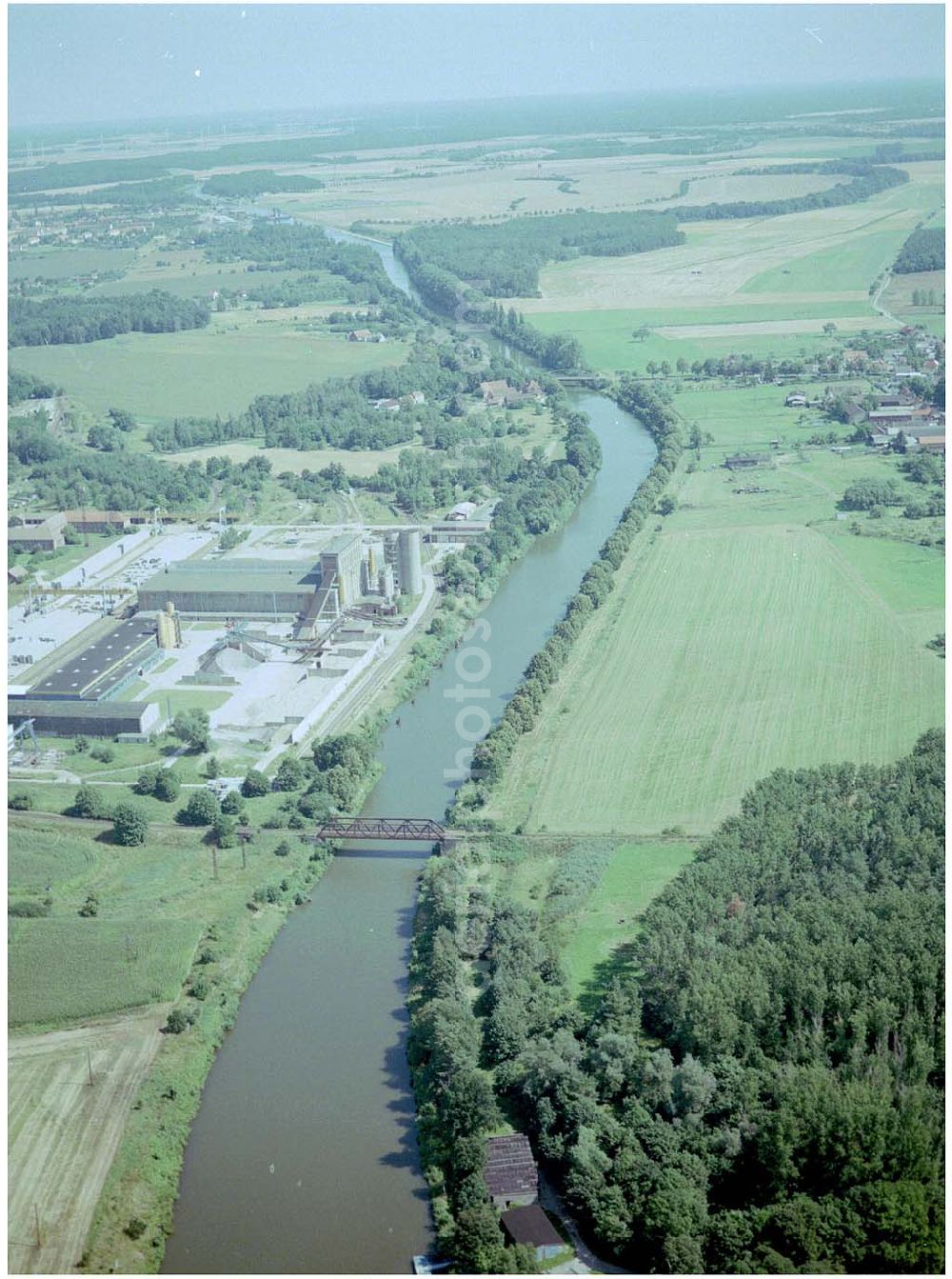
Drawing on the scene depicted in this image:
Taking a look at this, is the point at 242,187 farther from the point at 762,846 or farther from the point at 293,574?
the point at 762,846

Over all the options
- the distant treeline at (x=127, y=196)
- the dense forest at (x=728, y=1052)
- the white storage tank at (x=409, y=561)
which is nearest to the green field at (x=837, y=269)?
the white storage tank at (x=409, y=561)

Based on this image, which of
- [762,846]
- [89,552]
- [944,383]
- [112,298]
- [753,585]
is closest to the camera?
[762,846]

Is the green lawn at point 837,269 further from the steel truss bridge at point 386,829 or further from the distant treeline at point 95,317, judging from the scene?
the steel truss bridge at point 386,829

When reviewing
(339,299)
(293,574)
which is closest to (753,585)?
(293,574)

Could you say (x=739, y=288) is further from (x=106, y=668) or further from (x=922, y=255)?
(x=106, y=668)

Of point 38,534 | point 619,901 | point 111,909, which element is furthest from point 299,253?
point 619,901

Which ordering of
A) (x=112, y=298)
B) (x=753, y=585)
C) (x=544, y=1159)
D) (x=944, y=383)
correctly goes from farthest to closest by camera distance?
(x=112, y=298)
(x=944, y=383)
(x=753, y=585)
(x=544, y=1159)

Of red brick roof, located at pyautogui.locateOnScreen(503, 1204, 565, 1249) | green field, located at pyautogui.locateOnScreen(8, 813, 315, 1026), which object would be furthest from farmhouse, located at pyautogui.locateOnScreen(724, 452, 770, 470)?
red brick roof, located at pyautogui.locateOnScreen(503, 1204, 565, 1249)
